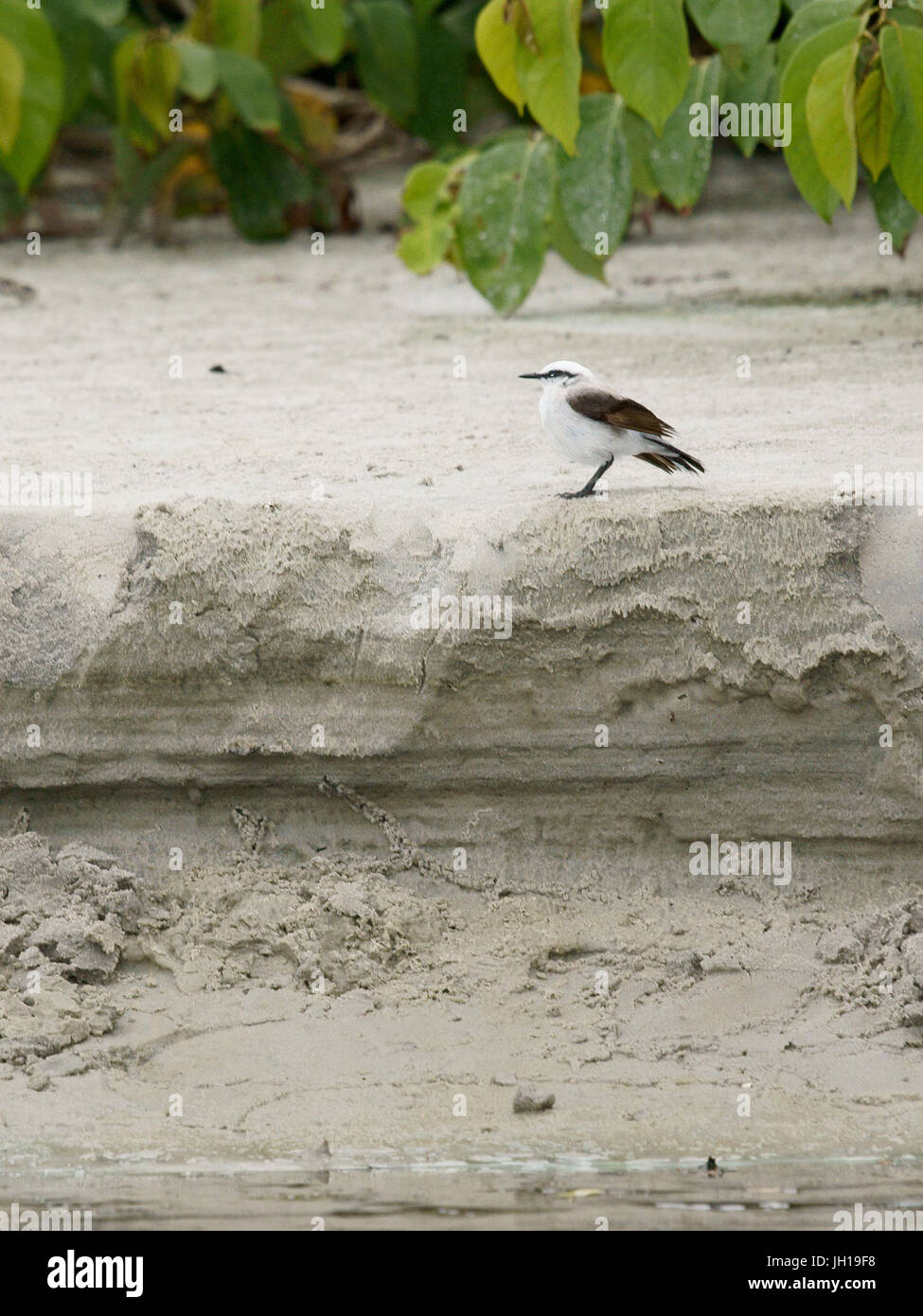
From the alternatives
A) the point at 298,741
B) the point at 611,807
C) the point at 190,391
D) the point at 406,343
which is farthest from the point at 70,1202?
the point at 406,343

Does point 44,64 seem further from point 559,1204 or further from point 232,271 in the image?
point 559,1204

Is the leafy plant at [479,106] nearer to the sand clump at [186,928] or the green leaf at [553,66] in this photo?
the green leaf at [553,66]

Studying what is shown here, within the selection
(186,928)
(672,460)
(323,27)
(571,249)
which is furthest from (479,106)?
(186,928)

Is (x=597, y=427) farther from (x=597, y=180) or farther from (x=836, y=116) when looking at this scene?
(x=597, y=180)

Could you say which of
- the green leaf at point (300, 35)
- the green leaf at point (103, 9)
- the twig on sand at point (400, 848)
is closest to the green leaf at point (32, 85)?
the green leaf at point (103, 9)

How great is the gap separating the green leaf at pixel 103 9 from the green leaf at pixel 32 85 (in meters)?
1.06

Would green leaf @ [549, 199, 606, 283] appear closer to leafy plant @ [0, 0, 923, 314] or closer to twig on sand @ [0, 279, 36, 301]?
leafy plant @ [0, 0, 923, 314]

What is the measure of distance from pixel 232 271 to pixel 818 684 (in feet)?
13.7

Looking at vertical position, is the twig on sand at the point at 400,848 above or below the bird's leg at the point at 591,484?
below

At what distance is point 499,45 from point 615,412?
1473 millimetres

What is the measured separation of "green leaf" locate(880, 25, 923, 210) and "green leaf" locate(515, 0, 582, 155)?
2.49 ft

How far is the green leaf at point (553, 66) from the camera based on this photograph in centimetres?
396

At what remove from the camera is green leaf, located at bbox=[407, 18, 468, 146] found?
22.1 ft

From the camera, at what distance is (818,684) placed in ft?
9.90
